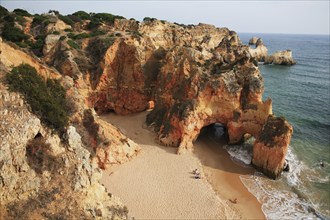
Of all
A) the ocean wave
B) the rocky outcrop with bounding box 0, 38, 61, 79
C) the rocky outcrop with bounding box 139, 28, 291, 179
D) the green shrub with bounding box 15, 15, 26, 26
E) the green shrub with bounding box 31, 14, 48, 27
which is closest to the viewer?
the rocky outcrop with bounding box 0, 38, 61, 79

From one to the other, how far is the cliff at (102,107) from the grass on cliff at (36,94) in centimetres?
40

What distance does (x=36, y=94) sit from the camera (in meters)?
12.5

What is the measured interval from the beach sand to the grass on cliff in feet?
29.1

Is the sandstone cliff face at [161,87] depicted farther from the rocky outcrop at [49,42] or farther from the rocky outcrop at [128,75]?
the rocky outcrop at [49,42]

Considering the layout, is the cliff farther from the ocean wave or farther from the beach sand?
the beach sand

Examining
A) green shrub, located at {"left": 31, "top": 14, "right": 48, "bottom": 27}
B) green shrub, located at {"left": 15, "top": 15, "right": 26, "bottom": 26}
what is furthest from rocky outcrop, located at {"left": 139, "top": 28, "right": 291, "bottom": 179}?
green shrub, located at {"left": 15, "top": 15, "right": 26, "bottom": 26}

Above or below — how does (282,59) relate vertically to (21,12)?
below

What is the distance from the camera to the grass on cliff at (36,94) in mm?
12141

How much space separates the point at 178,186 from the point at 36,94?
1285 cm

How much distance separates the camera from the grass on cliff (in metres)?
12.1

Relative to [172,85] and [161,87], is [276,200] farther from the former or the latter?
[161,87]

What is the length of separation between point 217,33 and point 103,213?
8410cm

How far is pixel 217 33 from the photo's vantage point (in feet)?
291

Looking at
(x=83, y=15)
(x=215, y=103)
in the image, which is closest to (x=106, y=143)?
(x=215, y=103)
